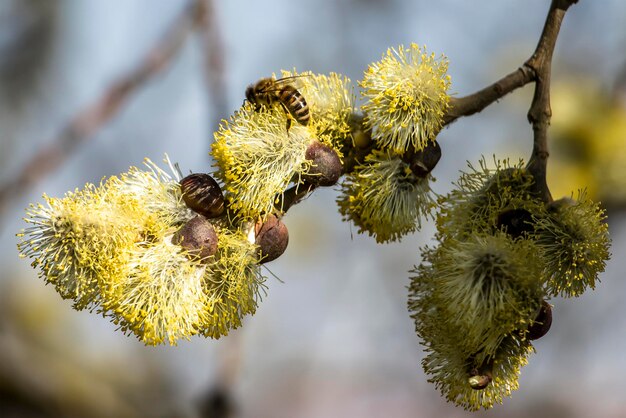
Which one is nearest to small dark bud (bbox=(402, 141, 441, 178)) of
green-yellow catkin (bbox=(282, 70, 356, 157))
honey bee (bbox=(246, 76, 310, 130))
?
green-yellow catkin (bbox=(282, 70, 356, 157))

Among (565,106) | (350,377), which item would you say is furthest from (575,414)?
(565,106)

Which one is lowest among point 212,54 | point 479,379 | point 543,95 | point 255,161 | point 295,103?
point 479,379

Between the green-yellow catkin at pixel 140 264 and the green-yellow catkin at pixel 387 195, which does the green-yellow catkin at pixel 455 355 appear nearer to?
the green-yellow catkin at pixel 387 195

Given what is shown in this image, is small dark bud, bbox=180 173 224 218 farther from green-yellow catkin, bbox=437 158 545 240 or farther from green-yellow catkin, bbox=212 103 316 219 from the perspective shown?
green-yellow catkin, bbox=437 158 545 240

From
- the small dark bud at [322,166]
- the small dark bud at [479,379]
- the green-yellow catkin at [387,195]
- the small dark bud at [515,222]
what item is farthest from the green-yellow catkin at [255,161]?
the small dark bud at [479,379]

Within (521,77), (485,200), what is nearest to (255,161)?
(485,200)

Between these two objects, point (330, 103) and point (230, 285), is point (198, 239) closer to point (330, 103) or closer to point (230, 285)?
point (230, 285)
